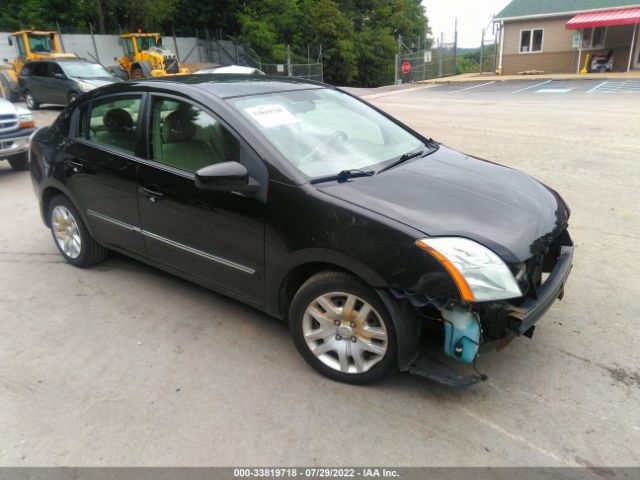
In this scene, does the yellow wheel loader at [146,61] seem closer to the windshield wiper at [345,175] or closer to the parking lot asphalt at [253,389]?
the parking lot asphalt at [253,389]

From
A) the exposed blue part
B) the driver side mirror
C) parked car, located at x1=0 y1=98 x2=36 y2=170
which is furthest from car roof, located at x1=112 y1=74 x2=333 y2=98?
parked car, located at x1=0 y1=98 x2=36 y2=170

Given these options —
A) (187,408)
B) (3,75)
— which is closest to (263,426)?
(187,408)

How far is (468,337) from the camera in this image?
260cm

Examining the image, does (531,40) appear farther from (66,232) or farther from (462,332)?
(462,332)

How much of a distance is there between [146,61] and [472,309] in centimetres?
2388

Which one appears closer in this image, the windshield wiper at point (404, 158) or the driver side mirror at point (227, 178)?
the driver side mirror at point (227, 178)

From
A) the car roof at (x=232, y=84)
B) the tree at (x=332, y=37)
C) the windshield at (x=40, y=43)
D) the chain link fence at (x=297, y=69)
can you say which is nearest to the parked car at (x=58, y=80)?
the windshield at (x=40, y=43)

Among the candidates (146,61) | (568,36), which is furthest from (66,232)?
(568,36)

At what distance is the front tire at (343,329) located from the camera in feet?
9.03

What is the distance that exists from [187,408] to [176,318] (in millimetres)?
1054

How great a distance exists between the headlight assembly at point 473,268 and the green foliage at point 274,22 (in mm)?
35112

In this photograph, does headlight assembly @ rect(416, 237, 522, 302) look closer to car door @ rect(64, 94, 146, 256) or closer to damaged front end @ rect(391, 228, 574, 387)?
damaged front end @ rect(391, 228, 574, 387)

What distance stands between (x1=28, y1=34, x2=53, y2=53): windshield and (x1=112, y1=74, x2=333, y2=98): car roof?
2133cm

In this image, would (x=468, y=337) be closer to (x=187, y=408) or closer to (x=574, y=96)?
(x=187, y=408)
